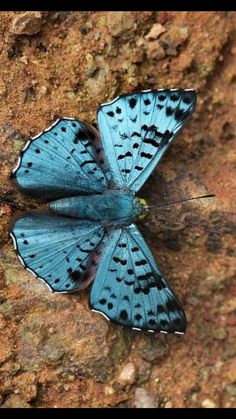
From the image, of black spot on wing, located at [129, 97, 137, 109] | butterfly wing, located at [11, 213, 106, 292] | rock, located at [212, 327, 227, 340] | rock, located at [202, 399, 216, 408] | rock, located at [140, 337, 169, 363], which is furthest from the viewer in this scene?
rock, located at [212, 327, 227, 340]

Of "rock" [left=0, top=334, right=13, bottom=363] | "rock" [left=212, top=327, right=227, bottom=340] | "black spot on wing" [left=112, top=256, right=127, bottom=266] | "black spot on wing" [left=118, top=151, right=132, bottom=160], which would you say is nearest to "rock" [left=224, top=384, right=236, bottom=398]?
"rock" [left=212, top=327, right=227, bottom=340]

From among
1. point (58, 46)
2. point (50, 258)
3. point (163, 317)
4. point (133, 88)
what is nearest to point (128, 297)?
point (163, 317)

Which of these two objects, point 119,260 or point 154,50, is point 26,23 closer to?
point 154,50

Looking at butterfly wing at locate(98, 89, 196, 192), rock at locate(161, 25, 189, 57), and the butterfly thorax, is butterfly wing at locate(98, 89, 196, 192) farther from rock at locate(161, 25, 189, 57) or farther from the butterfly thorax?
rock at locate(161, 25, 189, 57)

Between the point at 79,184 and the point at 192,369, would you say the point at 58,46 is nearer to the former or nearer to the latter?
the point at 79,184

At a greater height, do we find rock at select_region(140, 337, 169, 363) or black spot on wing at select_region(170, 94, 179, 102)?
black spot on wing at select_region(170, 94, 179, 102)

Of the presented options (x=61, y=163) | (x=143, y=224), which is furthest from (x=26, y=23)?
(x=143, y=224)

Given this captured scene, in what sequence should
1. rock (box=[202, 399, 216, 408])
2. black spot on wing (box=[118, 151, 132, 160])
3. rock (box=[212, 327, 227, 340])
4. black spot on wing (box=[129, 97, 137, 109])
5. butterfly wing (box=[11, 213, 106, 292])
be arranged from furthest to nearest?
rock (box=[212, 327, 227, 340])
rock (box=[202, 399, 216, 408])
black spot on wing (box=[118, 151, 132, 160])
black spot on wing (box=[129, 97, 137, 109])
butterfly wing (box=[11, 213, 106, 292])

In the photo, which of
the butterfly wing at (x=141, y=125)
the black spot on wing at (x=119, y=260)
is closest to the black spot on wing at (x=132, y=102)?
the butterfly wing at (x=141, y=125)
